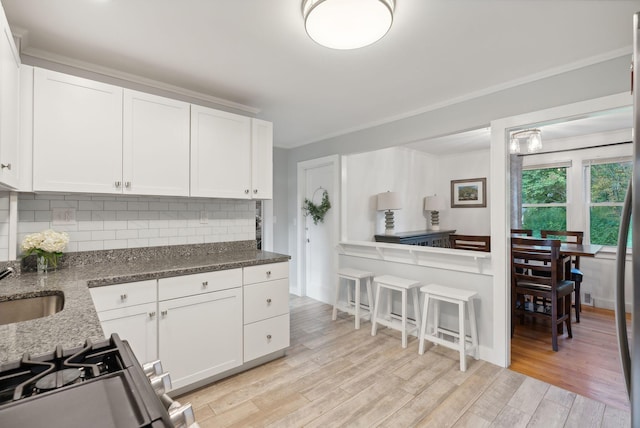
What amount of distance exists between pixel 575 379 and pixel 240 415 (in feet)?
8.28

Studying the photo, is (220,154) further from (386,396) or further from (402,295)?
(386,396)

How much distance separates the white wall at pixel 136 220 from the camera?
2.13 m

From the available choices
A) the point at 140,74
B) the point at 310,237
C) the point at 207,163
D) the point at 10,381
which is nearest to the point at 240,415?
the point at 10,381

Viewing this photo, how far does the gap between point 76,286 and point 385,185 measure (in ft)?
13.2

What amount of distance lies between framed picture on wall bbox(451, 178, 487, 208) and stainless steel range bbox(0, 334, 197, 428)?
5.68 metres

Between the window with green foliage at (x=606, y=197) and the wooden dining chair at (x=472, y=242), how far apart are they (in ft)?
6.10

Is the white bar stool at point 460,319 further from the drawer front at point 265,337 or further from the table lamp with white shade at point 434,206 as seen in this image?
the table lamp with white shade at point 434,206

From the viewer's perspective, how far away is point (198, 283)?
2.19m

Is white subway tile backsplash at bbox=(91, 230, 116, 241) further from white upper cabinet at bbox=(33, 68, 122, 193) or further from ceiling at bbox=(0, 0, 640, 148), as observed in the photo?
ceiling at bbox=(0, 0, 640, 148)

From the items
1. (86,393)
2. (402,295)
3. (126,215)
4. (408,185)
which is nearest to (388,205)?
(408,185)

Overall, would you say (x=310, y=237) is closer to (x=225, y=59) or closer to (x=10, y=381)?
(x=225, y=59)

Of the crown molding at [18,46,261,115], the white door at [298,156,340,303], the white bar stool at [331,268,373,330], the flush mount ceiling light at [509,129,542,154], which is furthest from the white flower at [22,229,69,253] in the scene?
the flush mount ceiling light at [509,129,542,154]

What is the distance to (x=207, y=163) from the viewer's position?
2.58 metres

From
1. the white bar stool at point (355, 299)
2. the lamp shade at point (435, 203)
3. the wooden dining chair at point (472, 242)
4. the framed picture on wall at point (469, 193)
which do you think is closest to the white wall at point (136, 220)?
the white bar stool at point (355, 299)
